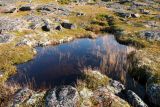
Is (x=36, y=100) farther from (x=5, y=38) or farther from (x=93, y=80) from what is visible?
(x=5, y=38)

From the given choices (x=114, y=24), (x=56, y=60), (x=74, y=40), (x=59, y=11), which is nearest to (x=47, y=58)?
(x=56, y=60)

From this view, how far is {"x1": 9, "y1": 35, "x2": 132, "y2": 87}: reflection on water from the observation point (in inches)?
1455

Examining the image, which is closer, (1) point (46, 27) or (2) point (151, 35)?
(2) point (151, 35)

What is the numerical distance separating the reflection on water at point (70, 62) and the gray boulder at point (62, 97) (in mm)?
9781

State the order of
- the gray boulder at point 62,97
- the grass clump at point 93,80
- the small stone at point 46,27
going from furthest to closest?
the small stone at point 46,27 → the grass clump at point 93,80 → the gray boulder at point 62,97

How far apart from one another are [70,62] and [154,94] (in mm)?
18007

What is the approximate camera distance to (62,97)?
79.4ft

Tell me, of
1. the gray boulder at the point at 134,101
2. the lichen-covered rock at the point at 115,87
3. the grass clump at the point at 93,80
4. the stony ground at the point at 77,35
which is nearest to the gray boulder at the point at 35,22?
the stony ground at the point at 77,35

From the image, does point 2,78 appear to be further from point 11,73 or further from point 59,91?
point 59,91

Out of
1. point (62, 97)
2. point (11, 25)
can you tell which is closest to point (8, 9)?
point (11, 25)

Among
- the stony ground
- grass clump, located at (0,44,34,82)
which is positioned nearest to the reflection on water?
grass clump, located at (0,44,34,82)

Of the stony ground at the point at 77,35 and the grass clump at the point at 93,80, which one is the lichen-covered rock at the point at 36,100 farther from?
the grass clump at the point at 93,80

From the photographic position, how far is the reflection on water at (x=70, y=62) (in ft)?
121

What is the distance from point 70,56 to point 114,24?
2854 cm
